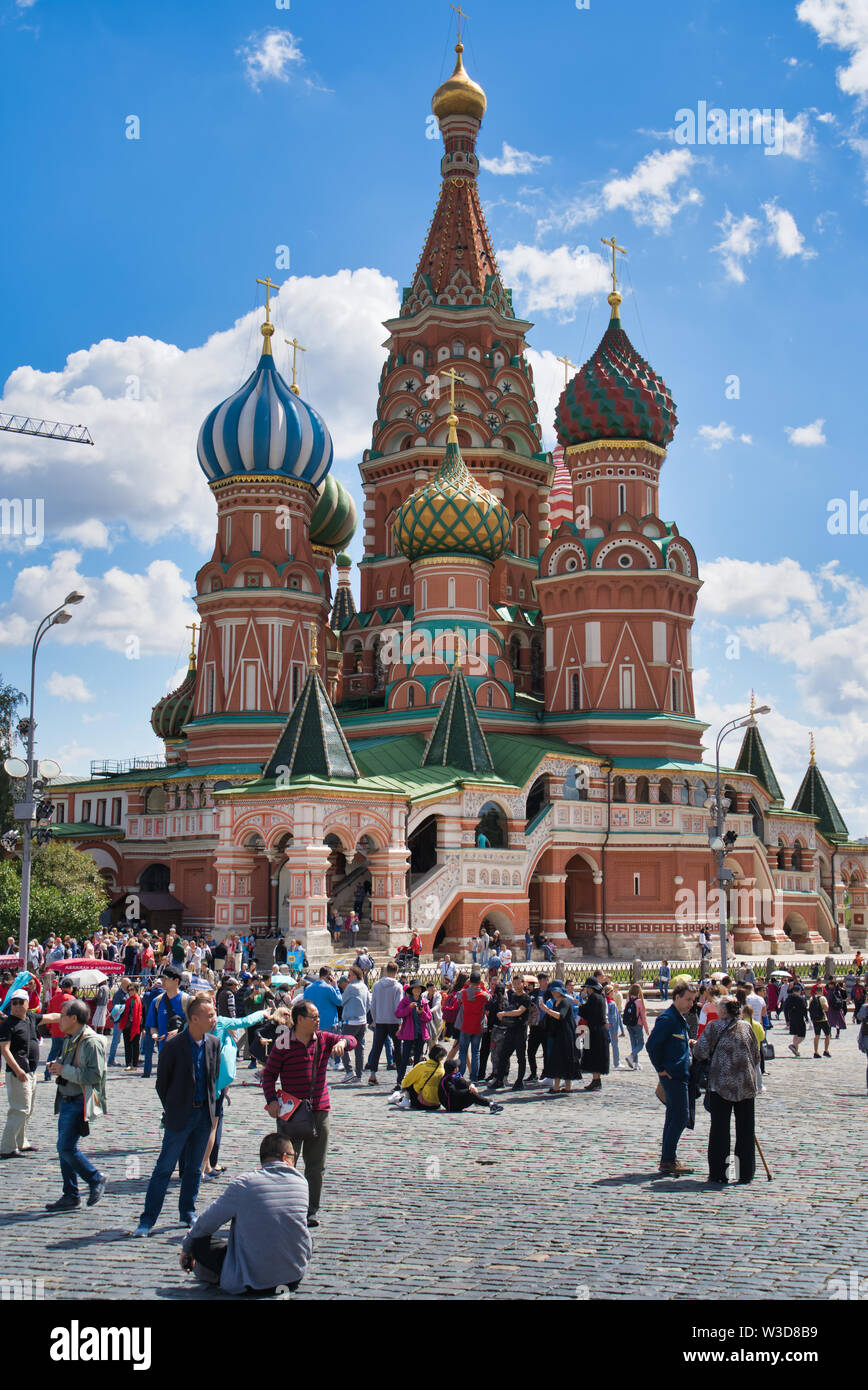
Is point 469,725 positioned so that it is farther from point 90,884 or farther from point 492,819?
point 90,884

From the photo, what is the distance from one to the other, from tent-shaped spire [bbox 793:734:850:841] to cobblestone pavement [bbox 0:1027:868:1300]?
3972 cm

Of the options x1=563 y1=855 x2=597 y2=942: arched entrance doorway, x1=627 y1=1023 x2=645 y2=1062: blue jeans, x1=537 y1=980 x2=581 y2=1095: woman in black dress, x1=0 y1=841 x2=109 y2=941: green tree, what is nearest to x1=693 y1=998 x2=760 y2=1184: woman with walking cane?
x1=537 y1=980 x2=581 y2=1095: woman in black dress

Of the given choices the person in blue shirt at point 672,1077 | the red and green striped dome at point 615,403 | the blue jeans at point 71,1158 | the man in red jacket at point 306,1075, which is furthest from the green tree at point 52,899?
the man in red jacket at point 306,1075

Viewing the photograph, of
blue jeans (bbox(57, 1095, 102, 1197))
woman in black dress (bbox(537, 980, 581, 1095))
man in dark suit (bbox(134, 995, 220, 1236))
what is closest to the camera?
man in dark suit (bbox(134, 995, 220, 1236))

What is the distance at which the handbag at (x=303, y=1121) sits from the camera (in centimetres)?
827

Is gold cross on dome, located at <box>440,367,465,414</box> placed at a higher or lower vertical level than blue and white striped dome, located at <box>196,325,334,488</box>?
higher

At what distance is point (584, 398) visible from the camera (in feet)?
136

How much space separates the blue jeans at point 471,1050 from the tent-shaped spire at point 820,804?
3893 cm

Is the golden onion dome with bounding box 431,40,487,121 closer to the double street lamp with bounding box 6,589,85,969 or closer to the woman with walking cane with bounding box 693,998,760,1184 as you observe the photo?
the double street lamp with bounding box 6,589,85,969

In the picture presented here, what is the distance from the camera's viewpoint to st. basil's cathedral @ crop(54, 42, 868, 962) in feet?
111

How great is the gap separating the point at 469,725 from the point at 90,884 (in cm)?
1149

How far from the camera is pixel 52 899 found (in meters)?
30.8

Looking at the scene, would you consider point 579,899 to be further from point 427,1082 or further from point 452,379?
point 427,1082
